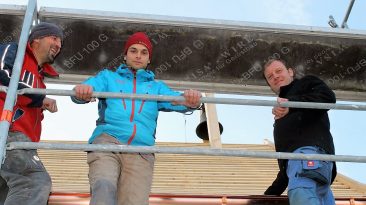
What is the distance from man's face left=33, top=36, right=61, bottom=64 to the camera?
14.2ft

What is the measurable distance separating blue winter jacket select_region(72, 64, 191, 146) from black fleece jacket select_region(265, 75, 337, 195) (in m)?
0.76

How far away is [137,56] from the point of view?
439 cm

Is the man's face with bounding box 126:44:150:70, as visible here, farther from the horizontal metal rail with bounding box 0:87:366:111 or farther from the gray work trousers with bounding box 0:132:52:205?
the gray work trousers with bounding box 0:132:52:205

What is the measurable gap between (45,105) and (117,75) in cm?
56

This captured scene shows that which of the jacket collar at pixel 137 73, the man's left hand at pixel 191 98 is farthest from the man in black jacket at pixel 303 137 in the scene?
the jacket collar at pixel 137 73

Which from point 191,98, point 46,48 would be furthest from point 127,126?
point 46,48

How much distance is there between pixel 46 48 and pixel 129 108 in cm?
80

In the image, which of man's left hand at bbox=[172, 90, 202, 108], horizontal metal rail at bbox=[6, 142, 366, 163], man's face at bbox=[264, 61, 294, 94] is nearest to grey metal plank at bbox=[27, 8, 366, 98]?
man's face at bbox=[264, 61, 294, 94]

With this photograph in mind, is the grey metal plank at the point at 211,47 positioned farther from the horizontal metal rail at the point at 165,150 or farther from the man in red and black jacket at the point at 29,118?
the horizontal metal rail at the point at 165,150

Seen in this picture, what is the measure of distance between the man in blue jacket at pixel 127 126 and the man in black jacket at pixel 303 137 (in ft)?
2.51

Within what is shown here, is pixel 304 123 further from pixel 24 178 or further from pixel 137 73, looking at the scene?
pixel 24 178

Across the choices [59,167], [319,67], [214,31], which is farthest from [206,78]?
[59,167]

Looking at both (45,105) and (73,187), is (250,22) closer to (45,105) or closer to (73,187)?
(45,105)

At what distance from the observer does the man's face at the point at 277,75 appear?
15.2 feet
